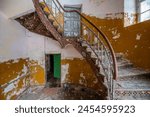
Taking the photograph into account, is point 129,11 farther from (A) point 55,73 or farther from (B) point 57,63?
(A) point 55,73

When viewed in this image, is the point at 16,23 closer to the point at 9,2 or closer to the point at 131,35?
the point at 9,2

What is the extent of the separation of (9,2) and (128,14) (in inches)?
136

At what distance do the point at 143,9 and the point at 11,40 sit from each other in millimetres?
3859

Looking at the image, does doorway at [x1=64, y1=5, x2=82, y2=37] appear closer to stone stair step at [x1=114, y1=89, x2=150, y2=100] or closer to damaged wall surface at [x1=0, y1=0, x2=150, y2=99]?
damaged wall surface at [x1=0, y1=0, x2=150, y2=99]

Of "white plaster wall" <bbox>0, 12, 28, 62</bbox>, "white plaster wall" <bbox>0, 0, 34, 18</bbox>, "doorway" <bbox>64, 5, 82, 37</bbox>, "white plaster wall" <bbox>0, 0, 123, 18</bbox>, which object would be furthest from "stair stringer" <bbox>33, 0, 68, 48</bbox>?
"doorway" <bbox>64, 5, 82, 37</bbox>

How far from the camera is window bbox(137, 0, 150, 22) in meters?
4.10

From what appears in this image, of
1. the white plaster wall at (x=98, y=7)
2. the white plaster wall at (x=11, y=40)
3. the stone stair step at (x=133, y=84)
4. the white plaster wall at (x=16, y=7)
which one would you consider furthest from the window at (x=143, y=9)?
the white plaster wall at (x=11, y=40)

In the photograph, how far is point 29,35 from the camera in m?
5.13

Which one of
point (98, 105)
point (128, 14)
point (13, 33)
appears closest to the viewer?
point (98, 105)

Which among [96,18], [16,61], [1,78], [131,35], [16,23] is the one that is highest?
[96,18]

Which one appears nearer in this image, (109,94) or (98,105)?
(98,105)

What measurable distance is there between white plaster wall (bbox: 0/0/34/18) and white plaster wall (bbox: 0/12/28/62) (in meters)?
0.20

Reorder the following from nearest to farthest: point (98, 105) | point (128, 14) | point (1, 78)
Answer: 1. point (98, 105)
2. point (1, 78)
3. point (128, 14)

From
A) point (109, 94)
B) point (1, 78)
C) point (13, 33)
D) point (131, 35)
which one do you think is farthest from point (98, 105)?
point (13, 33)
